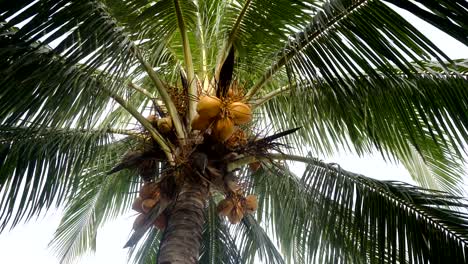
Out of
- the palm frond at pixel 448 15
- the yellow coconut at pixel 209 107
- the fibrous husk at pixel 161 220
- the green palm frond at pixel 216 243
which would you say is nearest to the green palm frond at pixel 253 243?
the green palm frond at pixel 216 243

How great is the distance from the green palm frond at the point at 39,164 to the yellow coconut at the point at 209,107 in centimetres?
100

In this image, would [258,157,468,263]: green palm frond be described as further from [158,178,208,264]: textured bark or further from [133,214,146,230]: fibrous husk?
[133,214,146,230]: fibrous husk

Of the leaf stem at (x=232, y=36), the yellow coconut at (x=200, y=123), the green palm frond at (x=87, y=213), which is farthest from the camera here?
the green palm frond at (x=87, y=213)

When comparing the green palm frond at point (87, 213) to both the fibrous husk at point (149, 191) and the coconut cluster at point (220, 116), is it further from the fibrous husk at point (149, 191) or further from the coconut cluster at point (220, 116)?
the coconut cluster at point (220, 116)

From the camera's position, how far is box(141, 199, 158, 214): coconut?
4.15m

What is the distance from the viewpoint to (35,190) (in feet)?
14.0

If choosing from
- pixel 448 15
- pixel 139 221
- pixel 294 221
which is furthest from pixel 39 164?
pixel 448 15

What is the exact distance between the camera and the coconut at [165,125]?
4223 mm

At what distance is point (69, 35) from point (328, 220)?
98.0 inches

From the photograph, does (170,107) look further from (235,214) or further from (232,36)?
(235,214)

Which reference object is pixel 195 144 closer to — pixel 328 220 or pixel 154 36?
pixel 154 36

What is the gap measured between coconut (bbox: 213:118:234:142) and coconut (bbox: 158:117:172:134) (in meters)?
0.49

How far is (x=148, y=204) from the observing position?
4148mm

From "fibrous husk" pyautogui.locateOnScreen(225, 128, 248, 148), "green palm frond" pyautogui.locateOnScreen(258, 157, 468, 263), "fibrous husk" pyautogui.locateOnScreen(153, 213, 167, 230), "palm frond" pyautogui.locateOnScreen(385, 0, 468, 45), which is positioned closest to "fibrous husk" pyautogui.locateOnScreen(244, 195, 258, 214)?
"green palm frond" pyautogui.locateOnScreen(258, 157, 468, 263)
